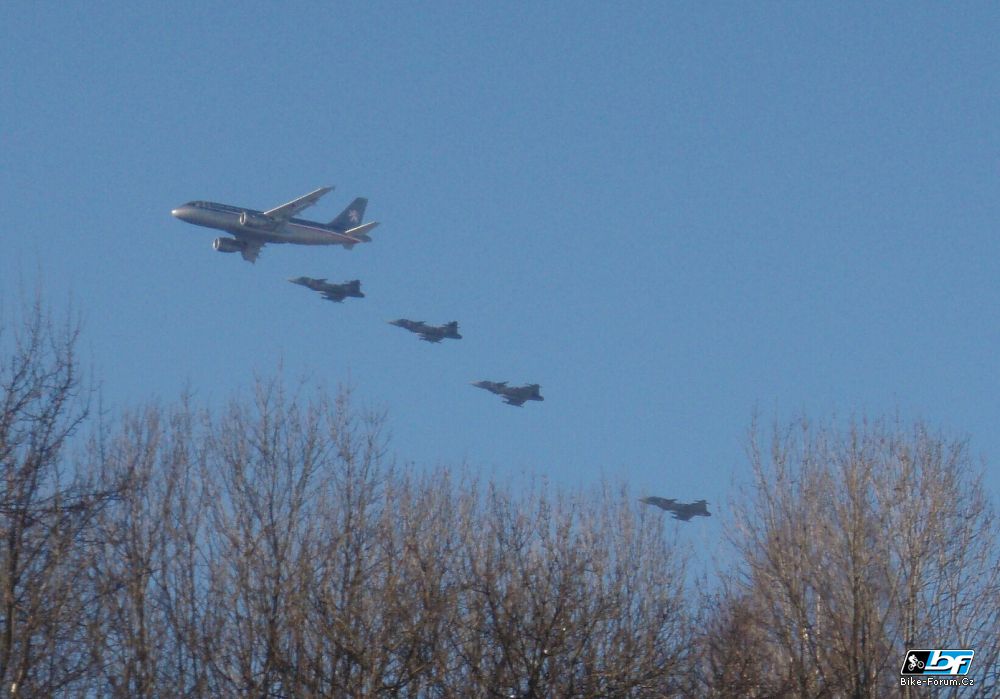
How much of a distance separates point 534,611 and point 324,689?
4081 mm

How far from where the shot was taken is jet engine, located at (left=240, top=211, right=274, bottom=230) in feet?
197

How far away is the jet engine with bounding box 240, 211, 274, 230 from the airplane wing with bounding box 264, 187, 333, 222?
0.26 metres

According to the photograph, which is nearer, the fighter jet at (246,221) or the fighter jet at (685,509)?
the fighter jet at (685,509)

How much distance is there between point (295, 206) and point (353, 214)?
15.5 metres

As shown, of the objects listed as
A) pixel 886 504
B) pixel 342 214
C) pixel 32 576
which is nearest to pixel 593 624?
pixel 886 504

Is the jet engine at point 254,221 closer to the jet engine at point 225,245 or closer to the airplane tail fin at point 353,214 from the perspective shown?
the jet engine at point 225,245

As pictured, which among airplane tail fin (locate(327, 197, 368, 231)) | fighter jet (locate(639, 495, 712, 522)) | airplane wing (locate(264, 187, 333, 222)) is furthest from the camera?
airplane tail fin (locate(327, 197, 368, 231))

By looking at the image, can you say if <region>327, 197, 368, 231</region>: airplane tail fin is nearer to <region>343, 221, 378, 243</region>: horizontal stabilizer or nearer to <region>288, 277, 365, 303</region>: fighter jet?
<region>343, 221, 378, 243</region>: horizontal stabilizer

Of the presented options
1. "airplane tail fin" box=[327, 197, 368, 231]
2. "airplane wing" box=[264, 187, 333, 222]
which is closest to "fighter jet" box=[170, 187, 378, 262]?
"airplane wing" box=[264, 187, 333, 222]

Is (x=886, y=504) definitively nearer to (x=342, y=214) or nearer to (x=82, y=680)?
(x=82, y=680)

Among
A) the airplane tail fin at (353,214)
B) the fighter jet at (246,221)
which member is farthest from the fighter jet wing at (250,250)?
the airplane tail fin at (353,214)

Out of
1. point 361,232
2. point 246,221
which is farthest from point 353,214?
point 246,221

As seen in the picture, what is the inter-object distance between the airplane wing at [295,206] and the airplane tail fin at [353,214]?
40.0ft

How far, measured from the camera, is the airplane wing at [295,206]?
2343 inches
